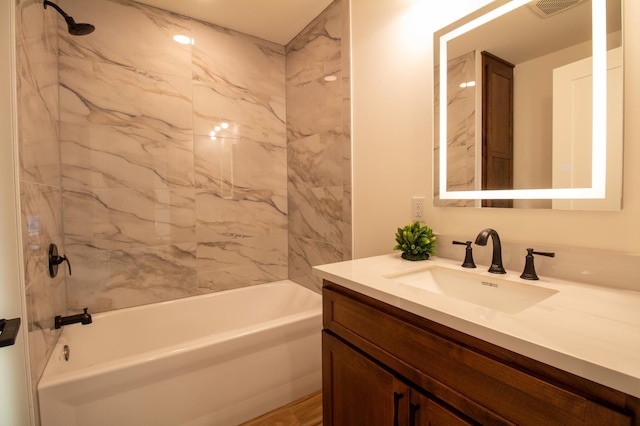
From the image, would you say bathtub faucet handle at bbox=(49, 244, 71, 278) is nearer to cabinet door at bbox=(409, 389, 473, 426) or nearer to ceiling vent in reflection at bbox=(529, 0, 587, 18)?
cabinet door at bbox=(409, 389, 473, 426)

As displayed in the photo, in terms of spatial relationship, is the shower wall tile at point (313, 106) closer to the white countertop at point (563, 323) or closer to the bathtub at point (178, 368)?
the bathtub at point (178, 368)

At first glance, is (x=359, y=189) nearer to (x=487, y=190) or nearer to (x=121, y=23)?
(x=487, y=190)

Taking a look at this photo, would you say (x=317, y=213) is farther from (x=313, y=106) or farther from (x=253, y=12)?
(x=253, y=12)

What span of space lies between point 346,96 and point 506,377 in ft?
5.61

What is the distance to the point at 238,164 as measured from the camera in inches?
92.0

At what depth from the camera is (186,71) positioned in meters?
2.10

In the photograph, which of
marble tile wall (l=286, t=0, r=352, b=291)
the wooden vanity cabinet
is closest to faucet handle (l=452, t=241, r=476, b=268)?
the wooden vanity cabinet

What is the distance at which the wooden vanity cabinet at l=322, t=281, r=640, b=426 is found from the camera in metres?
0.50

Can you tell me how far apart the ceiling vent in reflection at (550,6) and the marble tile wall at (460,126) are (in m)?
0.24

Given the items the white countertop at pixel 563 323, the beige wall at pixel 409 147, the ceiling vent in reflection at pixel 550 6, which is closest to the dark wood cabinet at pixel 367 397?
the white countertop at pixel 563 323

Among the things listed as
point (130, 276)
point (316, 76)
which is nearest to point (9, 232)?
point (130, 276)

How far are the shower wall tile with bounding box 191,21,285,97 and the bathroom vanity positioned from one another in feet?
6.11

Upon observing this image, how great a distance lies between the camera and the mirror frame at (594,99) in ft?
2.89

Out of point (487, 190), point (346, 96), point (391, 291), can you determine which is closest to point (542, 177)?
point (487, 190)
